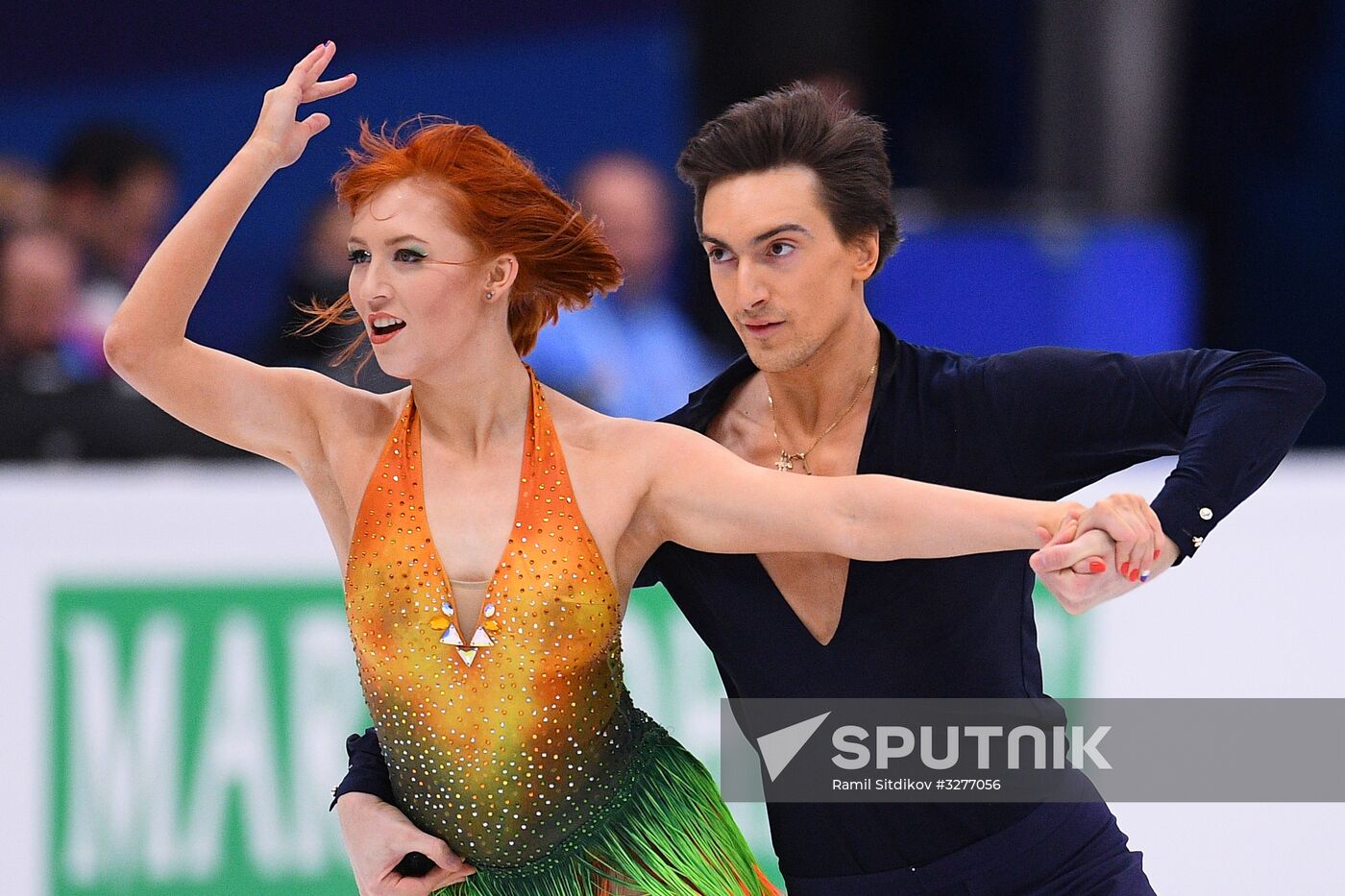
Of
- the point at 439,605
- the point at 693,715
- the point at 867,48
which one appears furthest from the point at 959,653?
the point at 867,48

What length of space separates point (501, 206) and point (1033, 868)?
1.15 m

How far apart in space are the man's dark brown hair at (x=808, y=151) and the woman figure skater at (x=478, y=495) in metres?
0.21

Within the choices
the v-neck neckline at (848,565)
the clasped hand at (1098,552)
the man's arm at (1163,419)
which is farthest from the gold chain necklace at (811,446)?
the clasped hand at (1098,552)

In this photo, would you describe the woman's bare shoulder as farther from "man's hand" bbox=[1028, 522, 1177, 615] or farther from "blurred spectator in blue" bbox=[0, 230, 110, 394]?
"blurred spectator in blue" bbox=[0, 230, 110, 394]

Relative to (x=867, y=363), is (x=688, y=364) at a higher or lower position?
higher

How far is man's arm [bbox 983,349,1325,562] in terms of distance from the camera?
7.57 ft

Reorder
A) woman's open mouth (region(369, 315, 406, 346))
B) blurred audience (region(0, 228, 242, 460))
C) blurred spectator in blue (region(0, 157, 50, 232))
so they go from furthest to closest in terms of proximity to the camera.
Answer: blurred spectator in blue (region(0, 157, 50, 232))
blurred audience (region(0, 228, 242, 460))
woman's open mouth (region(369, 315, 406, 346))

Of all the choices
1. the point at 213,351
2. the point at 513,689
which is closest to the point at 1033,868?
the point at 513,689

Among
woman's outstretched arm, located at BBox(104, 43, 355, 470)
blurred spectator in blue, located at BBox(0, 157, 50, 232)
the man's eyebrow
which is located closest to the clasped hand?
the man's eyebrow

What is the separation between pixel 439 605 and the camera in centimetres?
236

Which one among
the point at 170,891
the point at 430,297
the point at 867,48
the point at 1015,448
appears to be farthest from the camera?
the point at 867,48

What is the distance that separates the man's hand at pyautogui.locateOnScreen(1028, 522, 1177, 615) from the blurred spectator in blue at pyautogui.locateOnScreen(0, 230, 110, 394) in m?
3.48

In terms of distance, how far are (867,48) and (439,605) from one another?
16.2 feet

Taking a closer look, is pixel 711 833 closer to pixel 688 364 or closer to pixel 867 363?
pixel 867 363
